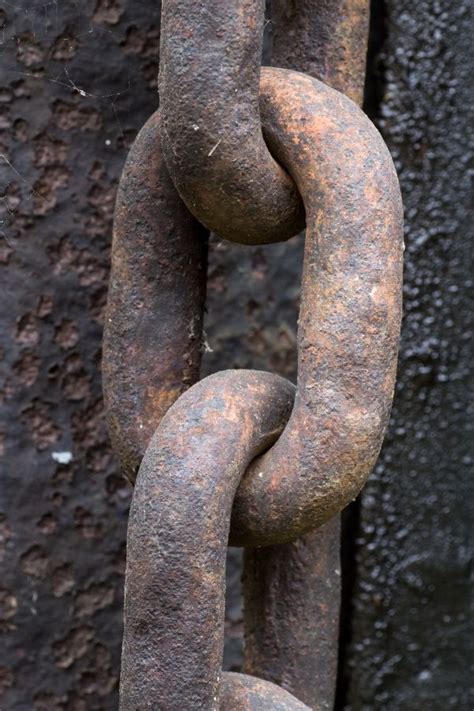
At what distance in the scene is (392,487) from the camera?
33.7 inches

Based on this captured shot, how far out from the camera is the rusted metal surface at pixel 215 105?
0.51 meters

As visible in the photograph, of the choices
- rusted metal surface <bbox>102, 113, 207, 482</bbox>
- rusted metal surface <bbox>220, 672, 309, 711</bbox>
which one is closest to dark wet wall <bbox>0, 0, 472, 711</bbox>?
rusted metal surface <bbox>102, 113, 207, 482</bbox>

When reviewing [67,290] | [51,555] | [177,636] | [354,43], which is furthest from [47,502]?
[354,43]

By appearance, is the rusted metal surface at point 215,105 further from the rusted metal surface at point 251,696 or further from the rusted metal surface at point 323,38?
the rusted metal surface at point 251,696

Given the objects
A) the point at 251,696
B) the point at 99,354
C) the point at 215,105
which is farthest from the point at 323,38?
the point at 251,696

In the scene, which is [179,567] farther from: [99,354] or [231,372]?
[99,354]

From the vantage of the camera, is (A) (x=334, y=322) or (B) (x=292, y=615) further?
(B) (x=292, y=615)

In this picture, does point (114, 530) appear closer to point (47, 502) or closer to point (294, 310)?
point (47, 502)

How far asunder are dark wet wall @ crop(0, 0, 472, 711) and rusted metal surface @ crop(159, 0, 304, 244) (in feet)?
0.64

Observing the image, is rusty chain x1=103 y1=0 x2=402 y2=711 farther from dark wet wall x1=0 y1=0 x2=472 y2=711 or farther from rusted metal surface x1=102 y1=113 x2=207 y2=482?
dark wet wall x1=0 y1=0 x2=472 y2=711

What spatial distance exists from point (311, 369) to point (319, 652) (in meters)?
0.22

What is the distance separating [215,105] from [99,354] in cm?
28

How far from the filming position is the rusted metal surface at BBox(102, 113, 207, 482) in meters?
0.60

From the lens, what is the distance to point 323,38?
632 mm
